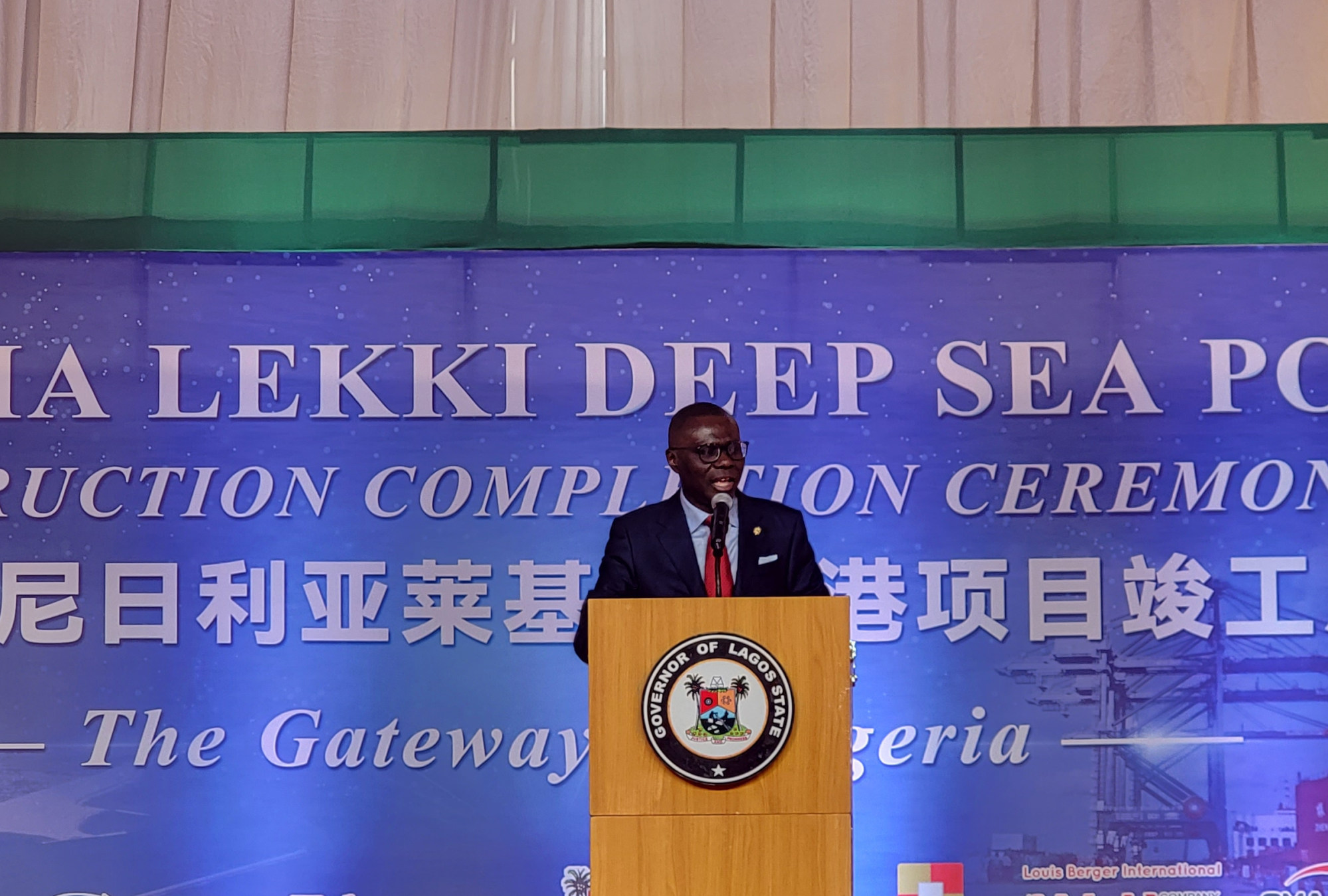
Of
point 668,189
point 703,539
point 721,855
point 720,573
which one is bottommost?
point 721,855

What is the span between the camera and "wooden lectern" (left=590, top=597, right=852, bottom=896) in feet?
8.93

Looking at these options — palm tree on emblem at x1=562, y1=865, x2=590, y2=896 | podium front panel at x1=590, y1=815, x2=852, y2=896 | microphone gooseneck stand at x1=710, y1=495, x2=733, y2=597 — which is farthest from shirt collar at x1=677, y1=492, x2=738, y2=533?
palm tree on emblem at x1=562, y1=865, x2=590, y2=896

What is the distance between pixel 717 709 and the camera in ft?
9.07

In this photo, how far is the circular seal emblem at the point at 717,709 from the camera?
108 inches

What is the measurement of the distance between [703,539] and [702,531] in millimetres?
20

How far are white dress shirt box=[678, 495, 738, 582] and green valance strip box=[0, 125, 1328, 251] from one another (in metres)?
1.21

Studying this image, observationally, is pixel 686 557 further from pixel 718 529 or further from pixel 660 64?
pixel 660 64

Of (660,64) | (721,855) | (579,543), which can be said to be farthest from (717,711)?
Answer: (660,64)

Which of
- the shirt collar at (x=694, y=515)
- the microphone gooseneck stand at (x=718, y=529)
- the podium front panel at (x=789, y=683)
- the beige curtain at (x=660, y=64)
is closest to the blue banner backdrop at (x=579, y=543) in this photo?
the beige curtain at (x=660, y=64)

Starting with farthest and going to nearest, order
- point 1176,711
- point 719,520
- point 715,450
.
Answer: point 1176,711
point 715,450
point 719,520

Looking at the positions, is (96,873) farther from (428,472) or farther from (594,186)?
(594,186)

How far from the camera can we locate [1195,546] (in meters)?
4.29

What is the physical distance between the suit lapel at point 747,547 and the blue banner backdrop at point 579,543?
3.22ft

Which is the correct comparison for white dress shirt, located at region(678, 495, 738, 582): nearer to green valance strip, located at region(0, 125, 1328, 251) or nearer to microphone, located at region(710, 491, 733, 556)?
microphone, located at region(710, 491, 733, 556)
